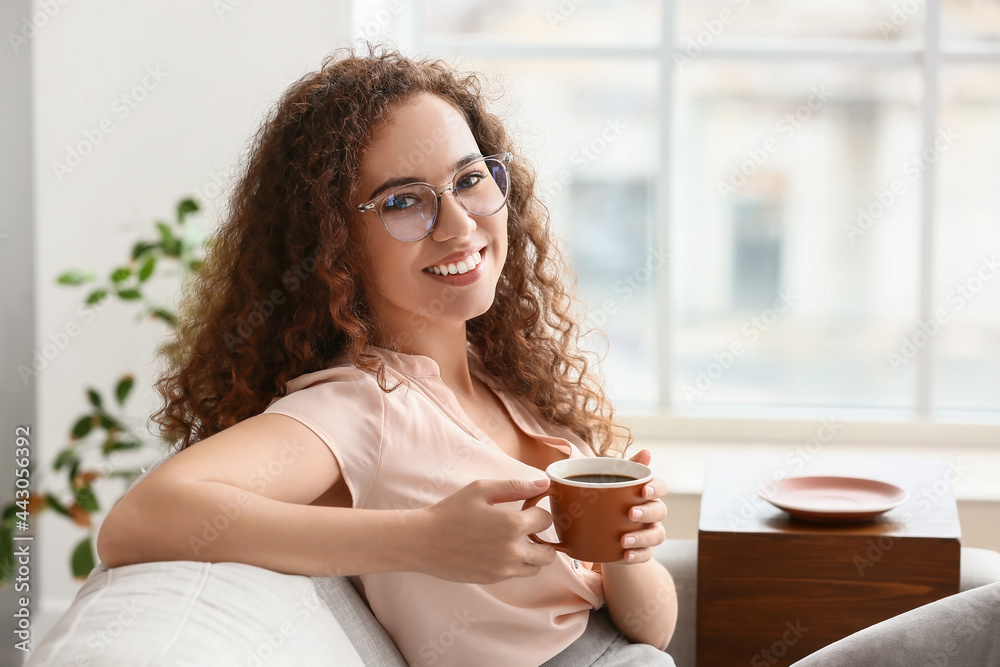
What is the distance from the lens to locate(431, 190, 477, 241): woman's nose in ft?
4.06

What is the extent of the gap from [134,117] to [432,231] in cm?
174

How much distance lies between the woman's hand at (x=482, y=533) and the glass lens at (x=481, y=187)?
42cm

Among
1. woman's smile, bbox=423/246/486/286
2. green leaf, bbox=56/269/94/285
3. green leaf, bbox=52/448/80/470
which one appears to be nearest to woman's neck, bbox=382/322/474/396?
woman's smile, bbox=423/246/486/286

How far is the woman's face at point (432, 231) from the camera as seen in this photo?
1.24m

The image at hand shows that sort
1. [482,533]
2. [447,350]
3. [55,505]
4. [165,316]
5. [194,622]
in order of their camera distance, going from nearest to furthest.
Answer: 1. [194,622]
2. [482,533]
3. [447,350]
4. [165,316]
5. [55,505]

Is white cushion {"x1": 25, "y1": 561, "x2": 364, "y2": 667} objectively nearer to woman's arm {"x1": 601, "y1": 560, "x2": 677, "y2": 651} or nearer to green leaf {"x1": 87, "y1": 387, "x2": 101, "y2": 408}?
woman's arm {"x1": 601, "y1": 560, "x2": 677, "y2": 651}

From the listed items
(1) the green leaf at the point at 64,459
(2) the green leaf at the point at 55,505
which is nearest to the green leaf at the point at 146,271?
(1) the green leaf at the point at 64,459

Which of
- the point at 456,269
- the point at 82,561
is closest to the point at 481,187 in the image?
the point at 456,269

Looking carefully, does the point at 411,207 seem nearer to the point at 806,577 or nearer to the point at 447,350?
the point at 447,350

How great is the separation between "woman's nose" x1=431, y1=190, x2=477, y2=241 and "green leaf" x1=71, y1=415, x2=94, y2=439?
5.15 feet

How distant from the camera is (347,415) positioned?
3.82ft

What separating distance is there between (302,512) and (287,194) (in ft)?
1.49

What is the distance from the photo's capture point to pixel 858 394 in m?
3.12

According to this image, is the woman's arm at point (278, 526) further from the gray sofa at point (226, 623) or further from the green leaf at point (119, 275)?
the green leaf at point (119, 275)
